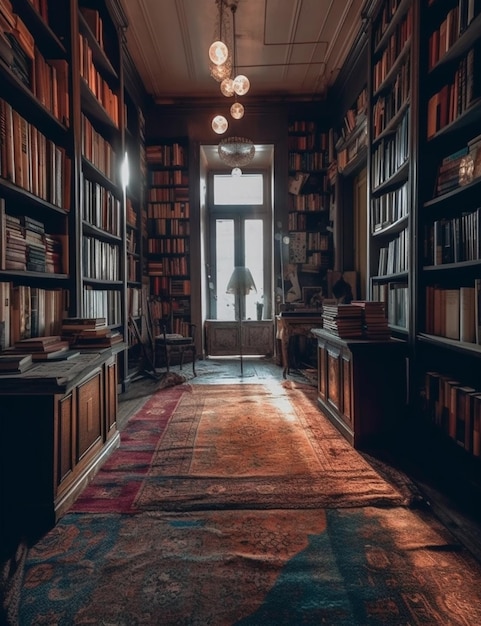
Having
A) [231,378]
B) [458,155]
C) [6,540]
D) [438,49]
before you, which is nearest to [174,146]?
[231,378]

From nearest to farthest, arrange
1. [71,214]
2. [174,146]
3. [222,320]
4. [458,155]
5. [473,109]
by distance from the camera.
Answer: [473,109]
[458,155]
[71,214]
[174,146]
[222,320]

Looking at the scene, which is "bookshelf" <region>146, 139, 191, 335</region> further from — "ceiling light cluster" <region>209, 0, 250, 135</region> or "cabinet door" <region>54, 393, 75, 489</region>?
"cabinet door" <region>54, 393, 75, 489</region>

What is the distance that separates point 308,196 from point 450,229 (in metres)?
3.83

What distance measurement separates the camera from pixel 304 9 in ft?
13.4

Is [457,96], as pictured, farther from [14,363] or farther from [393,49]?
[14,363]

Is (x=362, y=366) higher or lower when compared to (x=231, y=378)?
higher

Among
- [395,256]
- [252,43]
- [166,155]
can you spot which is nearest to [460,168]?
[395,256]

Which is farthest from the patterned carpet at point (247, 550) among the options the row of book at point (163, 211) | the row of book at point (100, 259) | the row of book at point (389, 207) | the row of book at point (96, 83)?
the row of book at point (163, 211)

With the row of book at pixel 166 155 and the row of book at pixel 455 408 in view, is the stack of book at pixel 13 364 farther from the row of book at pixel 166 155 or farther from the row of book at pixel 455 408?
the row of book at pixel 166 155

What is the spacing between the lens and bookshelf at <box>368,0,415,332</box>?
280cm

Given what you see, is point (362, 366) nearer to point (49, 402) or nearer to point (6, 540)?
point (49, 402)

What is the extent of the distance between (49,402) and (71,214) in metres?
1.59

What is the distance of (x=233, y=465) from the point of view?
86.0 inches

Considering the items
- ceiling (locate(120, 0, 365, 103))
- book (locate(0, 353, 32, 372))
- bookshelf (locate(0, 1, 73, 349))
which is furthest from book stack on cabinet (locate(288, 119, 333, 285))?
book (locate(0, 353, 32, 372))
